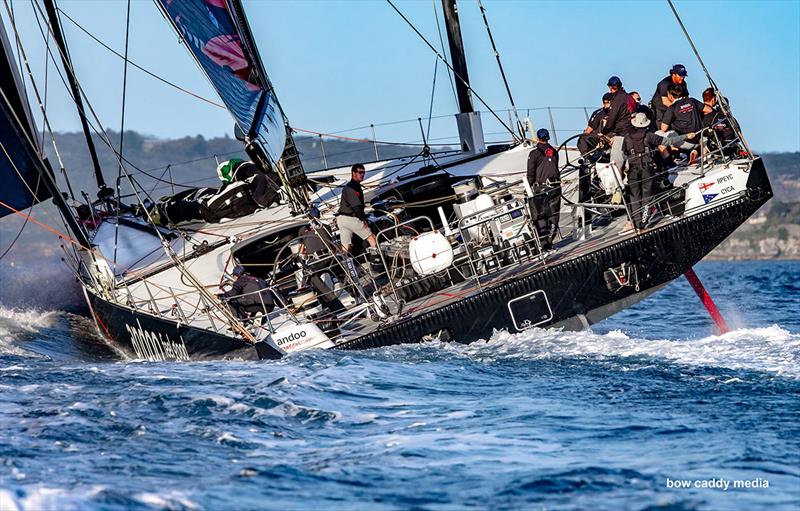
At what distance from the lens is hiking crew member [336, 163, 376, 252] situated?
10383 mm

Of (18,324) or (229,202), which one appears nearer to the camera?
(229,202)

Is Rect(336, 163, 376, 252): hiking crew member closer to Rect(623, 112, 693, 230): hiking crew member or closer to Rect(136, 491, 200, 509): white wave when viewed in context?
Rect(623, 112, 693, 230): hiking crew member

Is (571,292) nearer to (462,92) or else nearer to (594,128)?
(594,128)

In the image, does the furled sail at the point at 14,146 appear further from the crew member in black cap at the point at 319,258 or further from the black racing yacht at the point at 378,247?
the crew member in black cap at the point at 319,258


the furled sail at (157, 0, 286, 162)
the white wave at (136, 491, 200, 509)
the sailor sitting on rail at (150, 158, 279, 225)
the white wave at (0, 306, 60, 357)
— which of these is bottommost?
the white wave at (136, 491, 200, 509)

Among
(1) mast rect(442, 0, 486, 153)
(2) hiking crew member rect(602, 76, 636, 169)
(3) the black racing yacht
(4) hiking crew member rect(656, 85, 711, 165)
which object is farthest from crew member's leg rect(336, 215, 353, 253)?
(1) mast rect(442, 0, 486, 153)

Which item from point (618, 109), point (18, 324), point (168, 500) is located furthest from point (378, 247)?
point (18, 324)

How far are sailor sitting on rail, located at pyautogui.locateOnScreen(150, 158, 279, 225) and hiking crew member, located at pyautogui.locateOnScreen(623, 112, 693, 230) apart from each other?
3.86 meters

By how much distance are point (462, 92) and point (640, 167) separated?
166 inches

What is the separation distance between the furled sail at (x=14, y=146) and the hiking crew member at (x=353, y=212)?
4.02 meters

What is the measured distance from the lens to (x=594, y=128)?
12062 millimetres

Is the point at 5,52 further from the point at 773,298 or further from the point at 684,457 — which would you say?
the point at 773,298

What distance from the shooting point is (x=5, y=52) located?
41.7 ft

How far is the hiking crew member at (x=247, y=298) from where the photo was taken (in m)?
9.95
